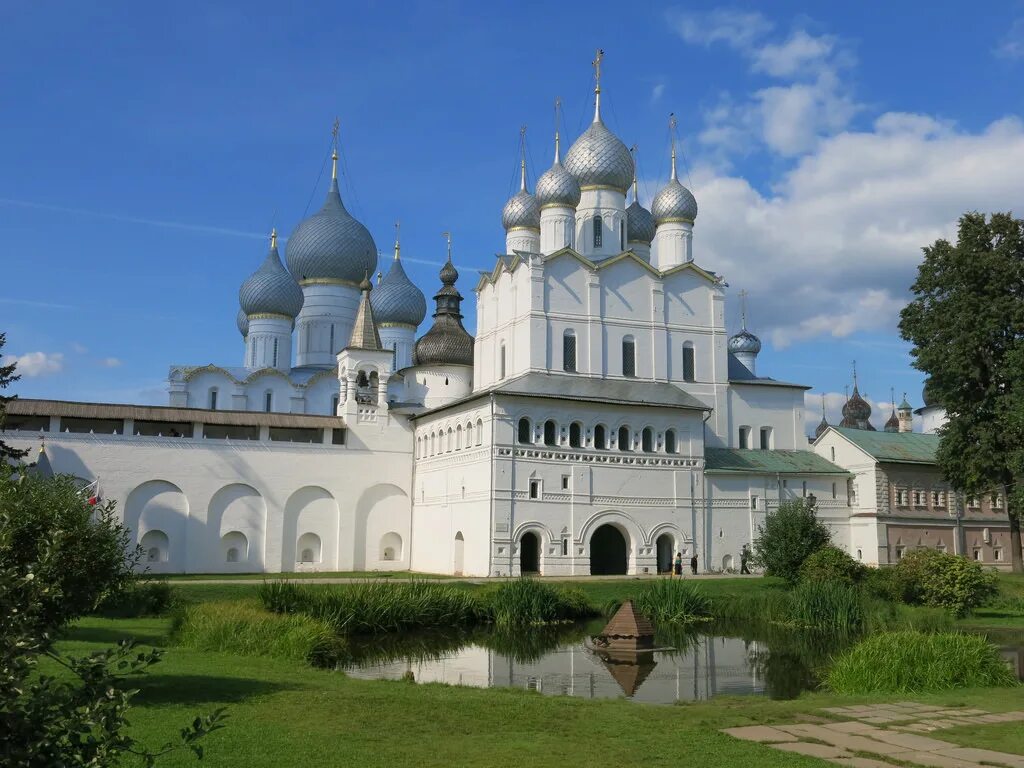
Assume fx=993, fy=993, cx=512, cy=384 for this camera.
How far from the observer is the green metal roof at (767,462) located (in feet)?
119

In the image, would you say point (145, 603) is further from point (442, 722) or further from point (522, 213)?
point (522, 213)

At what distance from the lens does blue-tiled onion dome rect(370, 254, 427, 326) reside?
5050cm

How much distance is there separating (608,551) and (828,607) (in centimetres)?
1511

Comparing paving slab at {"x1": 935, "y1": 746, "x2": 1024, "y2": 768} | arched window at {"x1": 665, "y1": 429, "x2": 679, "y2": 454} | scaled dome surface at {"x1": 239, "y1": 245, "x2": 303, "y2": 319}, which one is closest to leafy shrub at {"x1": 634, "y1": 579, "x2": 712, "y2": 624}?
arched window at {"x1": 665, "y1": 429, "x2": 679, "y2": 454}

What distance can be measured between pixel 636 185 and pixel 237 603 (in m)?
31.9

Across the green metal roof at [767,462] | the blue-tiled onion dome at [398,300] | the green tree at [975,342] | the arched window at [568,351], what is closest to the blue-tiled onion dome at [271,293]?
the blue-tiled onion dome at [398,300]

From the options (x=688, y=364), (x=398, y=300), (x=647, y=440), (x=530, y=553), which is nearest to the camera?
(x=530, y=553)

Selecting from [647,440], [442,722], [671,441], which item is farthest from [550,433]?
[442,722]

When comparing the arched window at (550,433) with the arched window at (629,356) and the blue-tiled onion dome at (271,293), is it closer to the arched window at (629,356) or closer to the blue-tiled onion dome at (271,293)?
the arched window at (629,356)

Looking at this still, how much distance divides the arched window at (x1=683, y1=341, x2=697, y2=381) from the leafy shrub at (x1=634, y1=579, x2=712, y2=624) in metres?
14.7

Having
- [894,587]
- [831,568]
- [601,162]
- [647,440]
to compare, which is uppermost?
[601,162]

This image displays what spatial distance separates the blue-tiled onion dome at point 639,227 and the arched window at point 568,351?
29.7ft

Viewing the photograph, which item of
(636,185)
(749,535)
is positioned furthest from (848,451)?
(636,185)

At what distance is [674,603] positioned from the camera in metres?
23.1
